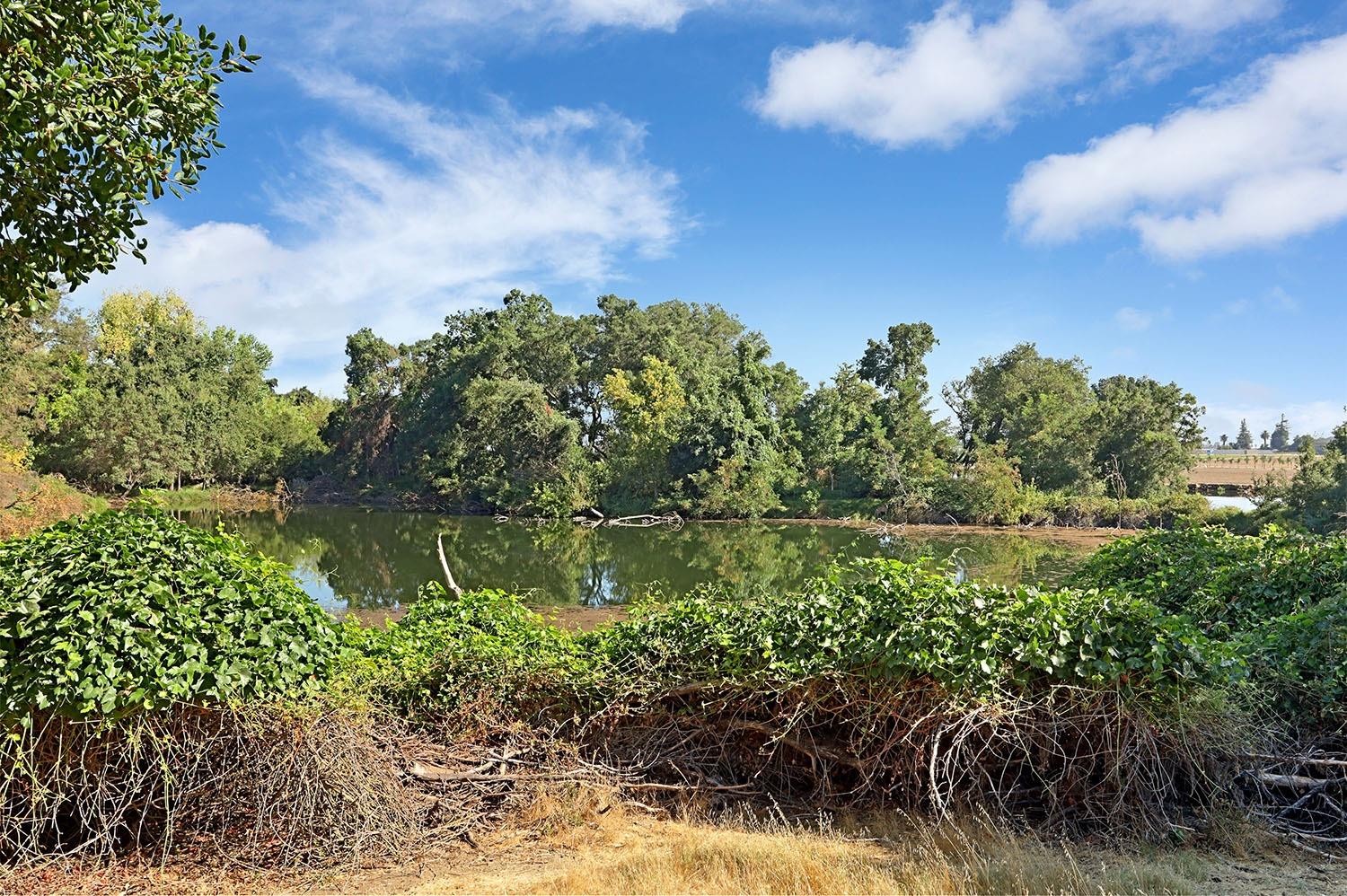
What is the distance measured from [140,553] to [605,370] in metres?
43.5

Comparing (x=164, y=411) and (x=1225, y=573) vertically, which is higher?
(x=164, y=411)

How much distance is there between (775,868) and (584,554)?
2258cm

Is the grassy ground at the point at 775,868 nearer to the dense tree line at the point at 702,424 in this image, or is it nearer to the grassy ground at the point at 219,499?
the dense tree line at the point at 702,424

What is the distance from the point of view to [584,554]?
87.8 ft

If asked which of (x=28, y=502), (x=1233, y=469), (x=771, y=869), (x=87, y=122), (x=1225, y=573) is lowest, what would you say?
(x=771, y=869)

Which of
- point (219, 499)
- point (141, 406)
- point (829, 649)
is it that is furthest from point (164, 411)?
point (829, 649)

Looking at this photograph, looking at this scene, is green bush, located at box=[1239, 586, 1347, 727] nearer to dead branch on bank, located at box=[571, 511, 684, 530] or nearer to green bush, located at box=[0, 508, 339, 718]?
green bush, located at box=[0, 508, 339, 718]

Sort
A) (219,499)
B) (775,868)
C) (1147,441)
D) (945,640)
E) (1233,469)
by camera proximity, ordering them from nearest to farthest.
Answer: (775,868) → (945,640) → (1147,441) → (219,499) → (1233,469)

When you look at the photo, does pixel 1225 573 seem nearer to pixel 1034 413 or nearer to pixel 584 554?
pixel 584 554

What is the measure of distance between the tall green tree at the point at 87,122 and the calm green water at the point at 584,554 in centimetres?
1023

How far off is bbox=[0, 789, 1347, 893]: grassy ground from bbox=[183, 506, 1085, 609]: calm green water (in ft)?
31.6

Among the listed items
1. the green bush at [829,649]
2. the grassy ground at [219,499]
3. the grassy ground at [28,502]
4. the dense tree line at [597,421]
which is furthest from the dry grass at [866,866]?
the grassy ground at [219,499]

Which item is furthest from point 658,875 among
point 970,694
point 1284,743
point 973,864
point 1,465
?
point 1,465

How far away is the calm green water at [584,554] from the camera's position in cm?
1980
